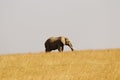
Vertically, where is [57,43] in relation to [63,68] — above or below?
below

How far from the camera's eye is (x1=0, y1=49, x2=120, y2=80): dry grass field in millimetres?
9734

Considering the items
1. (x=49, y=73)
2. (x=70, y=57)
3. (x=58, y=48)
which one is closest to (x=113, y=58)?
(x=70, y=57)

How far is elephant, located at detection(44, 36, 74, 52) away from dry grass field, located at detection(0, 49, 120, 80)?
1285 cm

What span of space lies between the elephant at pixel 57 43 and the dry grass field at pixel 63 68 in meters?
12.9

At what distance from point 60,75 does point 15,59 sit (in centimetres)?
384

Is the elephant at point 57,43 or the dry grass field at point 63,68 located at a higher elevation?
the dry grass field at point 63,68

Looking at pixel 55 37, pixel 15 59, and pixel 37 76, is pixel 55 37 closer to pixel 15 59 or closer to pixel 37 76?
pixel 15 59

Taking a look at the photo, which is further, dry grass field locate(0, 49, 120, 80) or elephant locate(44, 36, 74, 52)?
elephant locate(44, 36, 74, 52)

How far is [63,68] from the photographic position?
38.0ft

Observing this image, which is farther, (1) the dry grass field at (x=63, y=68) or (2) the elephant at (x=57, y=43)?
(2) the elephant at (x=57, y=43)

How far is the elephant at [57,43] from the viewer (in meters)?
28.0

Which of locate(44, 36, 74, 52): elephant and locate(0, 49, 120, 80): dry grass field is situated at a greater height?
locate(0, 49, 120, 80): dry grass field

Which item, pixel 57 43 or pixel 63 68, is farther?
pixel 57 43

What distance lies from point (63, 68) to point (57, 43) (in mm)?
16946
